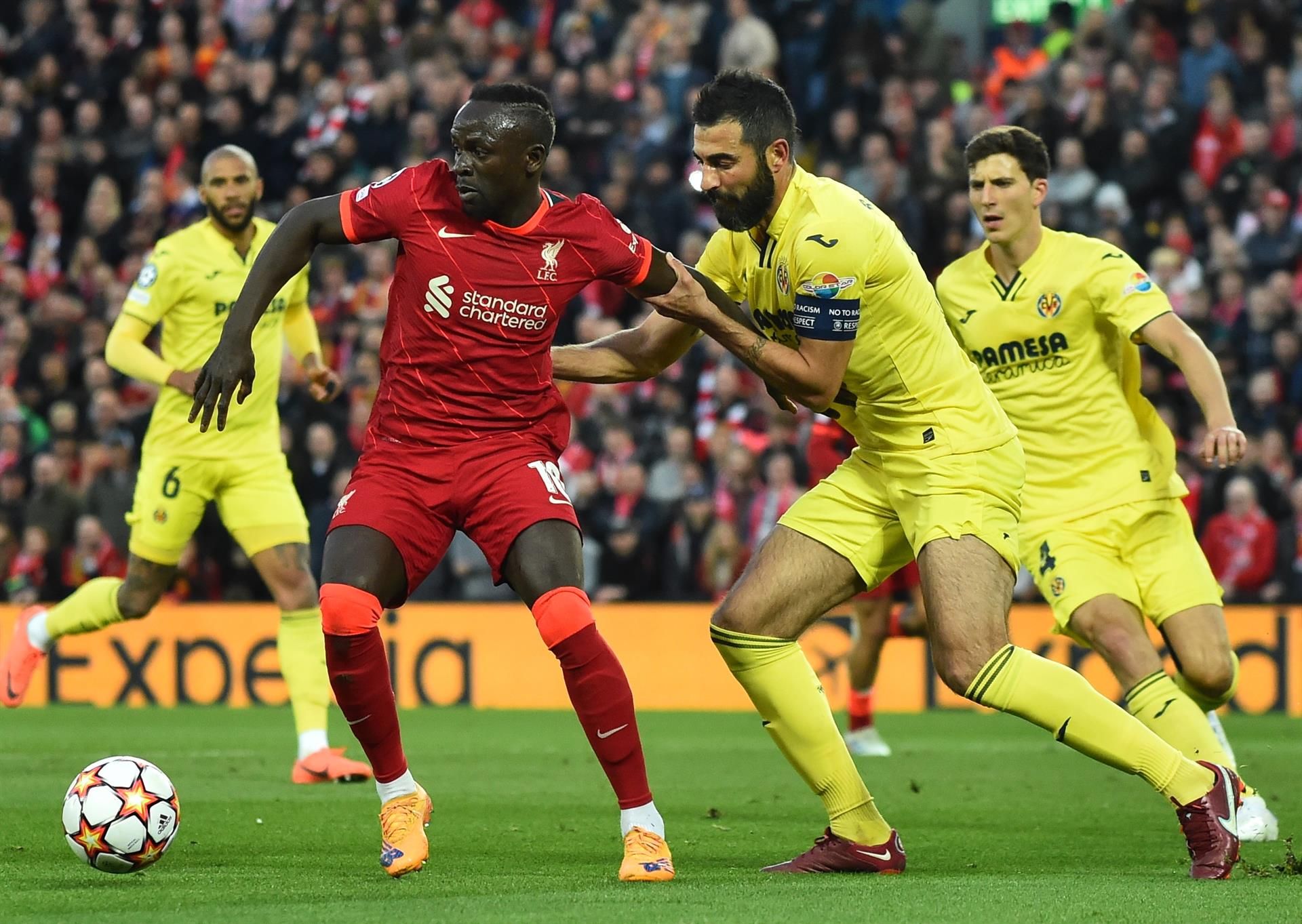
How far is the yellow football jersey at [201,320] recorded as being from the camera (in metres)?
9.98

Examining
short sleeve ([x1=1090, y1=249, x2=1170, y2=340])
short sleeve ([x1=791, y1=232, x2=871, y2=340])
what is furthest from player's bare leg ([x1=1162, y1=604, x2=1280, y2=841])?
short sleeve ([x1=791, y1=232, x2=871, y2=340])

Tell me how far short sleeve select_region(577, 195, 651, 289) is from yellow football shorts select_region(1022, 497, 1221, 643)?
240 centimetres

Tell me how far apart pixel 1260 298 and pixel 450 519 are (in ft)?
35.1

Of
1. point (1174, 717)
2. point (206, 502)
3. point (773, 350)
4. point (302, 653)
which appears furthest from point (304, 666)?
point (1174, 717)

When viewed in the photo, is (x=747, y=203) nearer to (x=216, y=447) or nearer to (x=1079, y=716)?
(x=1079, y=716)

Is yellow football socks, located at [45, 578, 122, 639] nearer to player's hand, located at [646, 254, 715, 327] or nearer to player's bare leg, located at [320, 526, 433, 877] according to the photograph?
player's bare leg, located at [320, 526, 433, 877]

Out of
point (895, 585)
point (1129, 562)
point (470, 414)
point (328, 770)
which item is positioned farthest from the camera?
point (895, 585)

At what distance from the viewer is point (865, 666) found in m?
11.5

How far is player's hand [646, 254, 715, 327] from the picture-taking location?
642 centimetres

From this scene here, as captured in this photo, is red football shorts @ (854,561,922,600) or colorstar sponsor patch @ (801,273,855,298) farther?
red football shorts @ (854,561,922,600)

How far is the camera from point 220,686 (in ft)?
51.8

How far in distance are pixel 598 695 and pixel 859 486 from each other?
47.1 inches

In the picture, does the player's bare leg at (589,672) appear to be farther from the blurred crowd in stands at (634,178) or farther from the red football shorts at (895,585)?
the blurred crowd in stands at (634,178)

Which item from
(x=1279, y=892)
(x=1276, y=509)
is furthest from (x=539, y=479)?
(x=1276, y=509)
